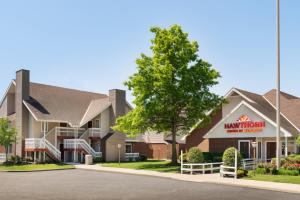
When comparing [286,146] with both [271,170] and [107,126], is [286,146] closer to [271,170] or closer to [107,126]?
[271,170]

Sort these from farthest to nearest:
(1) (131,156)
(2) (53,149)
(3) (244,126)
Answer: (1) (131,156), (2) (53,149), (3) (244,126)

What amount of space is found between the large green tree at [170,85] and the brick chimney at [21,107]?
54.2ft

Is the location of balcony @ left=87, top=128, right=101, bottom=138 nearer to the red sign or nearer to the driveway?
the red sign

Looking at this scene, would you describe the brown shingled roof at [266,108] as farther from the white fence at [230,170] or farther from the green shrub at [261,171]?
the white fence at [230,170]

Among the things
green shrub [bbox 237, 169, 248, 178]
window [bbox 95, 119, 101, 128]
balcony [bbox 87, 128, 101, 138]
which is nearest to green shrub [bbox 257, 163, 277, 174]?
green shrub [bbox 237, 169, 248, 178]

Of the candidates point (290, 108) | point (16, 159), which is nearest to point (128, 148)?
point (16, 159)

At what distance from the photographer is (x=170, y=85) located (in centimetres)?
3759

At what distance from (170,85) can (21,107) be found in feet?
71.9

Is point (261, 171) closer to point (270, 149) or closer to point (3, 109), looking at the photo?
point (270, 149)

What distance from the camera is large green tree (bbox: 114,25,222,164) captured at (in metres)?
37.7

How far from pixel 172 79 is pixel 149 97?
2.82 metres

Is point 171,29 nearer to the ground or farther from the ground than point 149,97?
farther from the ground

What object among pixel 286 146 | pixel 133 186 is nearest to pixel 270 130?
pixel 286 146

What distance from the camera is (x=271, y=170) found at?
29.3 metres
